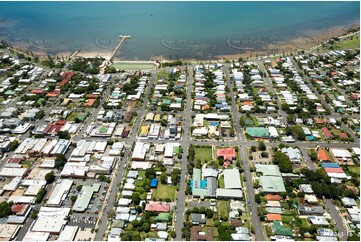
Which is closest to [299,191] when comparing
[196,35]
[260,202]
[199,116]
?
[260,202]

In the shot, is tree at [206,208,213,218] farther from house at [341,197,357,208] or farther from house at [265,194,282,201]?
house at [341,197,357,208]

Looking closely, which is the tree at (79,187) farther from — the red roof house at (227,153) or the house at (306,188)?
the house at (306,188)

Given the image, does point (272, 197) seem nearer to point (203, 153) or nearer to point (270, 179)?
point (270, 179)

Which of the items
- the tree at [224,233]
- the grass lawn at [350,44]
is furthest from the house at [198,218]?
the grass lawn at [350,44]

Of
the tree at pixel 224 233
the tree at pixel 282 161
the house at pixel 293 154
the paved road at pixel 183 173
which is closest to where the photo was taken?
the tree at pixel 224 233

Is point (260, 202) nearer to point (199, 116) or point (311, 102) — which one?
point (199, 116)

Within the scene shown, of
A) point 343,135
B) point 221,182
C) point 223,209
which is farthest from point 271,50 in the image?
point 223,209

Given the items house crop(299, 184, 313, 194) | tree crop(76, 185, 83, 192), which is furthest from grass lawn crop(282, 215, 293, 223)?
tree crop(76, 185, 83, 192)
